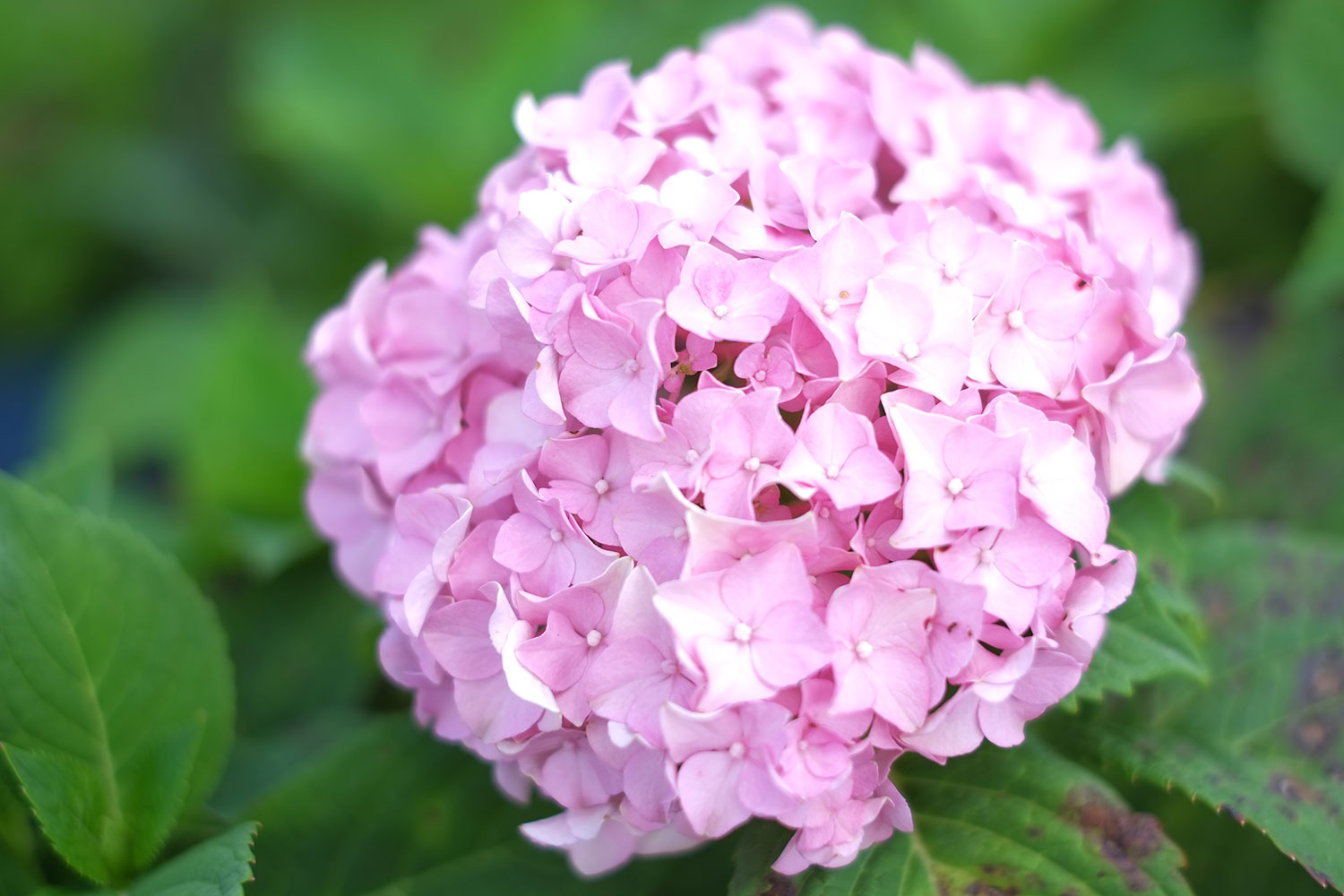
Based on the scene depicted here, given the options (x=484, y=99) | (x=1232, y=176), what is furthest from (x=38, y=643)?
(x=1232, y=176)

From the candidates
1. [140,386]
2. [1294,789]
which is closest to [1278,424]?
[1294,789]

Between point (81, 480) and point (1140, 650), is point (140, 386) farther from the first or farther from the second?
point (1140, 650)

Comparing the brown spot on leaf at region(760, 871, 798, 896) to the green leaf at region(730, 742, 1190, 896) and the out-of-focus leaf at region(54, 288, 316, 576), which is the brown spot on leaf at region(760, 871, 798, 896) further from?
the out-of-focus leaf at region(54, 288, 316, 576)

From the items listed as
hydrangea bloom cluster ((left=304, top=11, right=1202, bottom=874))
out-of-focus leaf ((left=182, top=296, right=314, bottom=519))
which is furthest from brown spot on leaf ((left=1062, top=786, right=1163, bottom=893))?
out-of-focus leaf ((left=182, top=296, right=314, bottom=519))

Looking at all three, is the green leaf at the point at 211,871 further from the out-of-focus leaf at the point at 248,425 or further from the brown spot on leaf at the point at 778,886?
the out-of-focus leaf at the point at 248,425

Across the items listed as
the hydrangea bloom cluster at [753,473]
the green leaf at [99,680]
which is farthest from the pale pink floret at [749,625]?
the green leaf at [99,680]

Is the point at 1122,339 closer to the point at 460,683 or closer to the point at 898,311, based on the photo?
the point at 898,311
